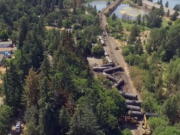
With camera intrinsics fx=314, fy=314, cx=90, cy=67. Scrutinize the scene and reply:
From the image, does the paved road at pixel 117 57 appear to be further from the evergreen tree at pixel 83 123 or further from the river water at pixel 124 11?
the river water at pixel 124 11

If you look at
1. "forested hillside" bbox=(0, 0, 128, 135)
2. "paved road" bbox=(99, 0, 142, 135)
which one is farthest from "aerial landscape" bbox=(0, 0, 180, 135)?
"forested hillside" bbox=(0, 0, 128, 135)

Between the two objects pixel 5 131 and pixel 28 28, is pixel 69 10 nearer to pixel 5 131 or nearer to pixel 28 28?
pixel 28 28

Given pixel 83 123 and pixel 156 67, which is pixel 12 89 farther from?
pixel 156 67

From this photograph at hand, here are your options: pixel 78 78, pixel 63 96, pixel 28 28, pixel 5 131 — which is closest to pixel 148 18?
pixel 28 28

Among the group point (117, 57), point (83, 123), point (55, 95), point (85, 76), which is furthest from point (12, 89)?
point (117, 57)

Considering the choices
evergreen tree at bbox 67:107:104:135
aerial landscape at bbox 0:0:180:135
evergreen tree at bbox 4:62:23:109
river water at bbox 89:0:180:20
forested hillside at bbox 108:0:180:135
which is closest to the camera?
evergreen tree at bbox 67:107:104:135

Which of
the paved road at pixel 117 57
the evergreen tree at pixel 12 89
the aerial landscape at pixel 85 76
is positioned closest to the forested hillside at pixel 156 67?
the aerial landscape at pixel 85 76

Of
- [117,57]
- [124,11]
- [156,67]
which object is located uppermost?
[124,11]

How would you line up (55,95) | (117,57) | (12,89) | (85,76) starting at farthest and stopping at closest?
(117,57), (85,76), (12,89), (55,95)

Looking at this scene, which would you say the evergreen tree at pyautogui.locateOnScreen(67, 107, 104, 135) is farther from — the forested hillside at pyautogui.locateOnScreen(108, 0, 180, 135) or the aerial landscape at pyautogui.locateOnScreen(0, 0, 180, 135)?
the forested hillside at pyautogui.locateOnScreen(108, 0, 180, 135)
